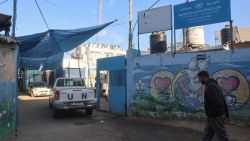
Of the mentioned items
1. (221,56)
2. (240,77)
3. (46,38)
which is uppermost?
(46,38)

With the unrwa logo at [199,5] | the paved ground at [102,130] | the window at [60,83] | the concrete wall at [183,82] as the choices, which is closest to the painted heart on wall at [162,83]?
the concrete wall at [183,82]

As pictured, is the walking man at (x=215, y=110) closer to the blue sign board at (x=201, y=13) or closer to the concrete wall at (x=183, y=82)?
the concrete wall at (x=183, y=82)

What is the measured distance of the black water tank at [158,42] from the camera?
14914 millimetres

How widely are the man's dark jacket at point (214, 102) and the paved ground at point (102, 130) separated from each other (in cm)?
280

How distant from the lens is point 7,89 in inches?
394

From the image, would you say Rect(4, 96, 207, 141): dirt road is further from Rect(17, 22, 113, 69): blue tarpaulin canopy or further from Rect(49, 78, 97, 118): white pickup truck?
Rect(17, 22, 113, 69): blue tarpaulin canopy

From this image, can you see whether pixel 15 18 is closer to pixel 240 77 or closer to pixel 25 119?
pixel 25 119

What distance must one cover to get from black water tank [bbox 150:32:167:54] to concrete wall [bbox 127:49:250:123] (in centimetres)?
77

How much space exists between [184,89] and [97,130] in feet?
12.4

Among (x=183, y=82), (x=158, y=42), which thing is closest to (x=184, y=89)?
(x=183, y=82)

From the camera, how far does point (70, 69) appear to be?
40.2 meters

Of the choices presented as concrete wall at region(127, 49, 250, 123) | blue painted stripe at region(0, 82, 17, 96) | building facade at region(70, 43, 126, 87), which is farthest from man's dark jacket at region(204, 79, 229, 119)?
building facade at region(70, 43, 126, 87)

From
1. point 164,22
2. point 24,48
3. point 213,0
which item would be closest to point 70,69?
point 24,48

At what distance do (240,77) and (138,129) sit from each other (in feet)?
13.2
